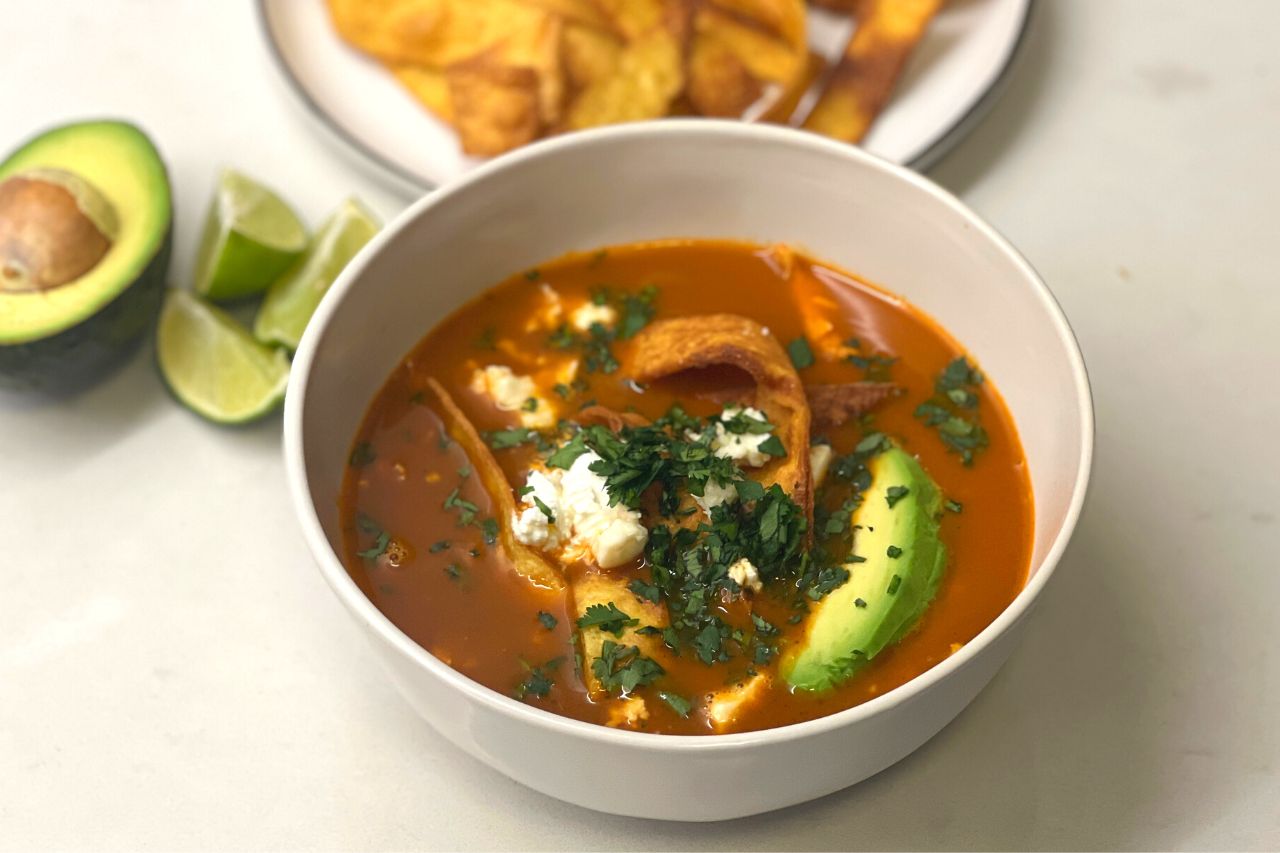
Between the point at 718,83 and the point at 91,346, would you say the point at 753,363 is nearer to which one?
the point at 718,83

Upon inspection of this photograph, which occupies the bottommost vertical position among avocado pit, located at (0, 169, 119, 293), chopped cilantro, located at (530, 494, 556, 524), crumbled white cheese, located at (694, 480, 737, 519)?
avocado pit, located at (0, 169, 119, 293)

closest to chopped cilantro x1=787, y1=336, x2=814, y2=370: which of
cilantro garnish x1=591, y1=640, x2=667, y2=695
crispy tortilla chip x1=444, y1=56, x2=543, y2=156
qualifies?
cilantro garnish x1=591, y1=640, x2=667, y2=695

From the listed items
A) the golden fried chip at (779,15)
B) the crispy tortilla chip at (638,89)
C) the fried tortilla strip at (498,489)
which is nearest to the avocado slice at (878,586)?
the fried tortilla strip at (498,489)

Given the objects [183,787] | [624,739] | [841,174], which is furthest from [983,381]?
[183,787]

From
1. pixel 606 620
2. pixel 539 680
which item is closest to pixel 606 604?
pixel 606 620

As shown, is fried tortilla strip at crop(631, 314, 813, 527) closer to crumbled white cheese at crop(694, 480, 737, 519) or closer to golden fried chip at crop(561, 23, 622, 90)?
crumbled white cheese at crop(694, 480, 737, 519)

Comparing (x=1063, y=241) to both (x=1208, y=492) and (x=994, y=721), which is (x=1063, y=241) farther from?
(x=994, y=721)

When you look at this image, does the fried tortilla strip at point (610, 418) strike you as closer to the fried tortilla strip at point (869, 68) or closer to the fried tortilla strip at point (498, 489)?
the fried tortilla strip at point (498, 489)
